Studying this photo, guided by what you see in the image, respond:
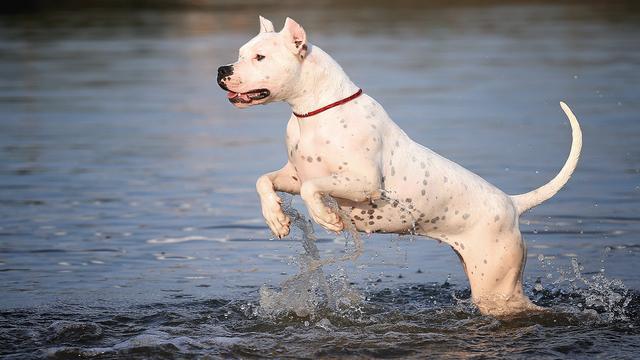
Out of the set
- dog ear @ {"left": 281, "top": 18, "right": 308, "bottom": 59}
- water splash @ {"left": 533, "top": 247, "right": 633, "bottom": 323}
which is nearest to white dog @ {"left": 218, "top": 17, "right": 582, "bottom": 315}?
dog ear @ {"left": 281, "top": 18, "right": 308, "bottom": 59}

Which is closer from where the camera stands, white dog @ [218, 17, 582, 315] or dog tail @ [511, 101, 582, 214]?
white dog @ [218, 17, 582, 315]

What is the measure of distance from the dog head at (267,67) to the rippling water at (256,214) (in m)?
1.58

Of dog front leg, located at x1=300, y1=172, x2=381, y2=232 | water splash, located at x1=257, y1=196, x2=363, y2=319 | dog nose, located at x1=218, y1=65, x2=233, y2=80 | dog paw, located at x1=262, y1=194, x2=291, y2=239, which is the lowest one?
water splash, located at x1=257, y1=196, x2=363, y2=319

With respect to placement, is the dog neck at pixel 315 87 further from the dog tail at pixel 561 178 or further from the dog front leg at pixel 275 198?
the dog tail at pixel 561 178

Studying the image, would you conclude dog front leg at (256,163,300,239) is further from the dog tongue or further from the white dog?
the dog tongue

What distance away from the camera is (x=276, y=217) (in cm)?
826

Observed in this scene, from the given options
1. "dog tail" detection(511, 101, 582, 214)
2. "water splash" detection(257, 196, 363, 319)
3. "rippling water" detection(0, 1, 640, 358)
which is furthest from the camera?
"water splash" detection(257, 196, 363, 319)

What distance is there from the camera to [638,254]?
10609 millimetres

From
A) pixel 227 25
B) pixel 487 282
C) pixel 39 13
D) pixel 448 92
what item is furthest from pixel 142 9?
pixel 487 282

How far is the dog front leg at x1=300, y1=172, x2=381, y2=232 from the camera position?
793 centimetres

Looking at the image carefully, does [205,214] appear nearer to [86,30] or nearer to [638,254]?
[638,254]

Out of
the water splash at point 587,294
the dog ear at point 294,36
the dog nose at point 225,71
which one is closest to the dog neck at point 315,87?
the dog ear at point 294,36

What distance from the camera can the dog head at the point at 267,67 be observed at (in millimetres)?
7996

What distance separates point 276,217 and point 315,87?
0.84 metres
